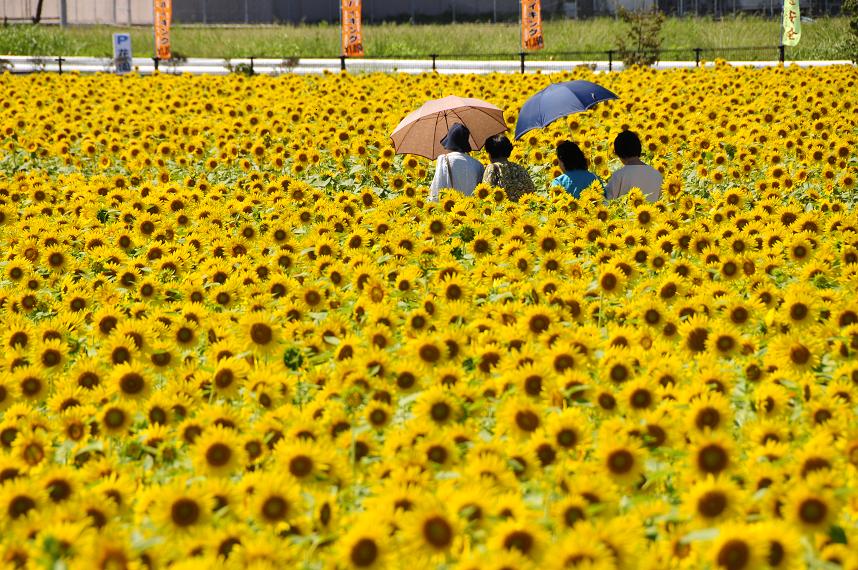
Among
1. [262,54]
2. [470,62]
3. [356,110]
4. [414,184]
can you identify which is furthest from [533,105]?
[262,54]

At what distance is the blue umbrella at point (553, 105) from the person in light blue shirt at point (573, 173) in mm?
1668

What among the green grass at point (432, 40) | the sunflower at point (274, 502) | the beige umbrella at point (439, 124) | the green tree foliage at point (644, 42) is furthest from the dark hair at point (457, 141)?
the green grass at point (432, 40)

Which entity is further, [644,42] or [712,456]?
[644,42]

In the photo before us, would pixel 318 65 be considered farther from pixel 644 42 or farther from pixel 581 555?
pixel 581 555

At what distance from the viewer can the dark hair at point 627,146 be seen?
321 inches

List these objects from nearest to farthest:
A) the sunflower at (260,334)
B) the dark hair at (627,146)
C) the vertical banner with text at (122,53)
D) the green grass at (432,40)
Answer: the sunflower at (260,334), the dark hair at (627,146), the vertical banner with text at (122,53), the green grass at (432,40)

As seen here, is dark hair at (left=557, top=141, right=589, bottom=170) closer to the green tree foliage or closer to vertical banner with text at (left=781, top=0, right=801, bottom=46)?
the green tree foliage

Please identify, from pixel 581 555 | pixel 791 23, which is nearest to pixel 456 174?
pixel 581 555

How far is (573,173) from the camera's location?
8188mm

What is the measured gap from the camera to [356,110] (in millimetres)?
13188

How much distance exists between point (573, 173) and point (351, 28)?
19.9 meters

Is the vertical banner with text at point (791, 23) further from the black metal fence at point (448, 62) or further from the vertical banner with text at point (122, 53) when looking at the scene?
the vertical banner with text at point (122, 53)

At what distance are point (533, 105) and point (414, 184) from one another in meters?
1.75

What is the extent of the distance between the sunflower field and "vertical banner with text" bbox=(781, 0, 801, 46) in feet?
64.3
